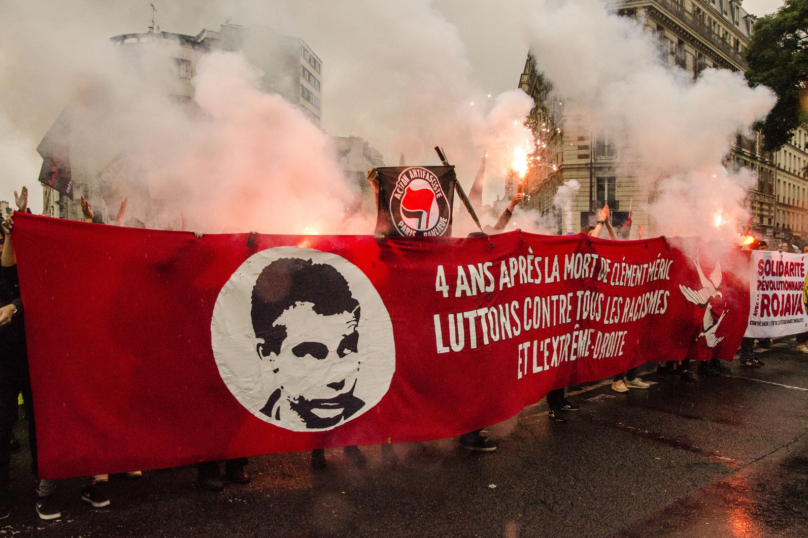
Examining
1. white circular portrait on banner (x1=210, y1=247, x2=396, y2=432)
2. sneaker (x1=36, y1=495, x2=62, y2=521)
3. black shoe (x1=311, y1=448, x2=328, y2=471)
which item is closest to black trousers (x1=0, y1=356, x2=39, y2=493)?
sneaker (x1=36, y1=495, x2=62, y2=521)

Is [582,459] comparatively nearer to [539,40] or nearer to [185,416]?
[185,416]

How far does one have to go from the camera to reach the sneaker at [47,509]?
8.40 feet

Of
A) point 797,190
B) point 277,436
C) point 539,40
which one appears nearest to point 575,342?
point 277,436

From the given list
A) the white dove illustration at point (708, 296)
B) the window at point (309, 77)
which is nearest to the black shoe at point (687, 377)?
the white dove illustration at point (708, 296)

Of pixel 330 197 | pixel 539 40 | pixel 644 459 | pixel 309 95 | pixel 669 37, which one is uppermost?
pixel 309 95

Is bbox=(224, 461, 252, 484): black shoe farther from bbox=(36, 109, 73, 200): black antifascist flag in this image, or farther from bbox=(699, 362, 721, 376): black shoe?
bbox=(699, 362, 721, 376): black shoe

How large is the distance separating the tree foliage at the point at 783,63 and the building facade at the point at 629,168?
1079mm

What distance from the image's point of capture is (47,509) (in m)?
2.58

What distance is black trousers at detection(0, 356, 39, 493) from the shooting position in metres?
2.65

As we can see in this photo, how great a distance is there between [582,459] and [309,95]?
226 feet

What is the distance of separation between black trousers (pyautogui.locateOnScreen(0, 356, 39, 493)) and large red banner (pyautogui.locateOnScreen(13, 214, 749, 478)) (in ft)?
1.11

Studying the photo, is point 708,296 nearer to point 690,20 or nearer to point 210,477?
point 210,477

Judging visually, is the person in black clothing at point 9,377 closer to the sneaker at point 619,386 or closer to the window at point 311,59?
the sneaker at point 619,386

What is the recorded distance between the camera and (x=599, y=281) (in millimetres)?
4543
